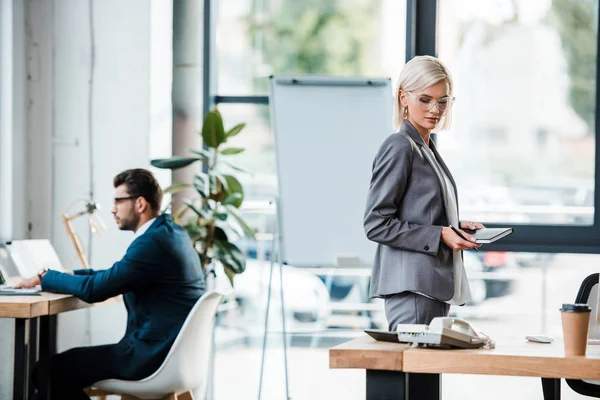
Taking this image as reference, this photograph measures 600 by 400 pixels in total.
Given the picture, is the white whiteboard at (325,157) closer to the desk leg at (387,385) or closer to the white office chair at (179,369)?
the white office chair at (179,369)

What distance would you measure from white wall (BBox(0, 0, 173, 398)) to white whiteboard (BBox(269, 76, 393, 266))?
0.74 m

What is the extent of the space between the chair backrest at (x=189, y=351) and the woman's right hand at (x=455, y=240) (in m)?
1.26

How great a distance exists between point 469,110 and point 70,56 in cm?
215

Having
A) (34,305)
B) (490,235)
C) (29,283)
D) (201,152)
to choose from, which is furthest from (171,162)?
(490,235)

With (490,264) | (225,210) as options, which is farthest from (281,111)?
(490,264)

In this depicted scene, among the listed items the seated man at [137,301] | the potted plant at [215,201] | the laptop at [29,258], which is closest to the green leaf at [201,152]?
the potted plant at [215,201]

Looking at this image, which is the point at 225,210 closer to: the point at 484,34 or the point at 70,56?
the point at 70,56

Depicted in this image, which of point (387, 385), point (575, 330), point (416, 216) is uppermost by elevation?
point (416, 216)

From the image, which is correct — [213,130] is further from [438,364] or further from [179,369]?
[438,364]

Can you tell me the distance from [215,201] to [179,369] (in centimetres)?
139

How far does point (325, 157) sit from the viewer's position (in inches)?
182

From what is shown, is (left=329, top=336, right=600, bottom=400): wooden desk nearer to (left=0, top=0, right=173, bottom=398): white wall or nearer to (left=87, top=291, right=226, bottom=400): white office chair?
(left=87, top=291, right=226, bottom=400): white office chair

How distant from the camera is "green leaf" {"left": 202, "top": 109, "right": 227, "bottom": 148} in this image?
4.62 meters

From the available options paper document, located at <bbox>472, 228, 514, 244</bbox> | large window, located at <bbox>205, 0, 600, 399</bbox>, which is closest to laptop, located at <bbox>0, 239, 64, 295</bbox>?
large window, located at <bbox>205, 0, 600, 399</bbox>
